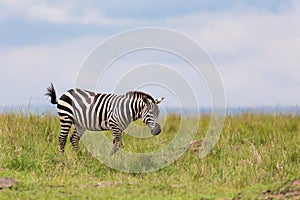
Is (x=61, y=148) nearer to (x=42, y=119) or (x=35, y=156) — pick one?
(x=35, y=156)

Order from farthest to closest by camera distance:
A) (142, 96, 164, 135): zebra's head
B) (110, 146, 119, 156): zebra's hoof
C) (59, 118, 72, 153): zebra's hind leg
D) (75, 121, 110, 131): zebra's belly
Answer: (59, 118, 72, 153): zebra's hind leg
(75, 121, 110, 131): zebra's belly
(142, 96, 164, 135): zebra's head
(110, 146, 119, 156): zebra's hoof

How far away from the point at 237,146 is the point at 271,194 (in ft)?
13.7

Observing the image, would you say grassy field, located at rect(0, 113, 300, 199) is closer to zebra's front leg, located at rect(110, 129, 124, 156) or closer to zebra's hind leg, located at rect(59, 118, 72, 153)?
zebra's hind leg, located at rect(59, 118, 72, 153)

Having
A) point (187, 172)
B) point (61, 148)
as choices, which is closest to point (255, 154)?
point (187, 172)

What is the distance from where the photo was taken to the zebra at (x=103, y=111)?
9680 millimetres

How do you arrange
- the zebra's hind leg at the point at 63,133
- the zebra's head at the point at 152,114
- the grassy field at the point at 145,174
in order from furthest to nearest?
the zebra's hind leg at the point at 63,133, the zebra's head at the point at 152,114, the grassy field at the point at 145,174

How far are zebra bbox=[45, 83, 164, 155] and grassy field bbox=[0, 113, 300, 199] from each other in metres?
0.42

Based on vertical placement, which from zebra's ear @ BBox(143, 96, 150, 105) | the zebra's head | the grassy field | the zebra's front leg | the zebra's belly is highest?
zebra's ear @ BBox(143, 96, 150, 105)

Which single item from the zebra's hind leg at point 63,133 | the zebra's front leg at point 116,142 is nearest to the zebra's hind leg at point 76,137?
the zebra's hind leg at point 63,133

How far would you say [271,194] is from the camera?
21.4ft

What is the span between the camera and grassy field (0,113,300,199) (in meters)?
6.90

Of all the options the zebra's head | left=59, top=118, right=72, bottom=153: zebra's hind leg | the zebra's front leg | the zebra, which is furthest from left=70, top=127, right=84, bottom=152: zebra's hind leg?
the zebra's head

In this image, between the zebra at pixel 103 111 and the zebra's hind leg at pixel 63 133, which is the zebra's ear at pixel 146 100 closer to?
the zebra at pixel 103 111

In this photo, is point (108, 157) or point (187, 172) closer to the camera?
point (187, 172)
